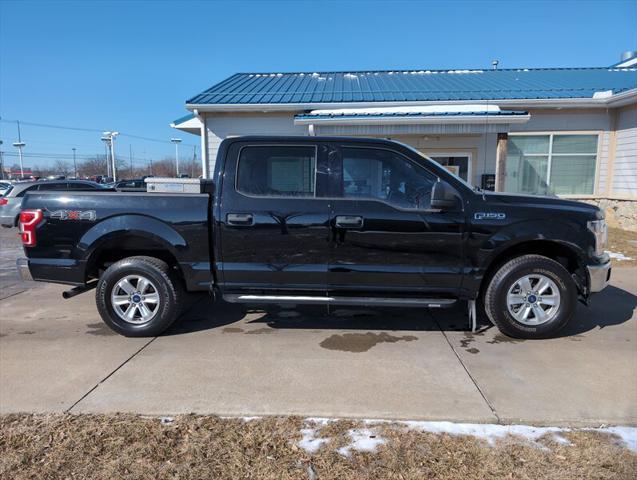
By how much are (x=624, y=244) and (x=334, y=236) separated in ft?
30.1

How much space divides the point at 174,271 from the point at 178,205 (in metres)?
0.75

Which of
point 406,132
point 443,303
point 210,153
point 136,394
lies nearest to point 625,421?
point 443,303

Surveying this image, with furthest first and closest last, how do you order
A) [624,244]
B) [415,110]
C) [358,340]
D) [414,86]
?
[414,86] → [415,110] → [624,244] → [358,340]

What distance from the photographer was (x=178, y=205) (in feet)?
14.8

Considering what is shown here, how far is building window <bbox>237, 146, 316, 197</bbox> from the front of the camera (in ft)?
14.9

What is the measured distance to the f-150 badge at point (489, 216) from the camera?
4406 mm

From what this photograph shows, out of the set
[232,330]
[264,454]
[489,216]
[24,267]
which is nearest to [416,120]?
[489,216]

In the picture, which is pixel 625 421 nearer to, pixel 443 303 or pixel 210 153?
pixel 443 303

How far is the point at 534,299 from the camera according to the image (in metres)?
4.56

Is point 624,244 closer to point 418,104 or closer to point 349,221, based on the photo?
point 418,104

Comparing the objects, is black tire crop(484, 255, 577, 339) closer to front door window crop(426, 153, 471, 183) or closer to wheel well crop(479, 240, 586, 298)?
wheel well crop(479, 240, 586, 298)

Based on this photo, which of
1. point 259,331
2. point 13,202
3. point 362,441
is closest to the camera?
point 362,441

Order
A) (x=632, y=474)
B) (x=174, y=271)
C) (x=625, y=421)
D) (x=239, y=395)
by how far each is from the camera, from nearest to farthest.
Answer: (x=632, y=474), (x=625, y=421), (x=239, y=395), (x=174, y=271)

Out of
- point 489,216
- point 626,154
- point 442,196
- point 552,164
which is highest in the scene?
point 626,154
